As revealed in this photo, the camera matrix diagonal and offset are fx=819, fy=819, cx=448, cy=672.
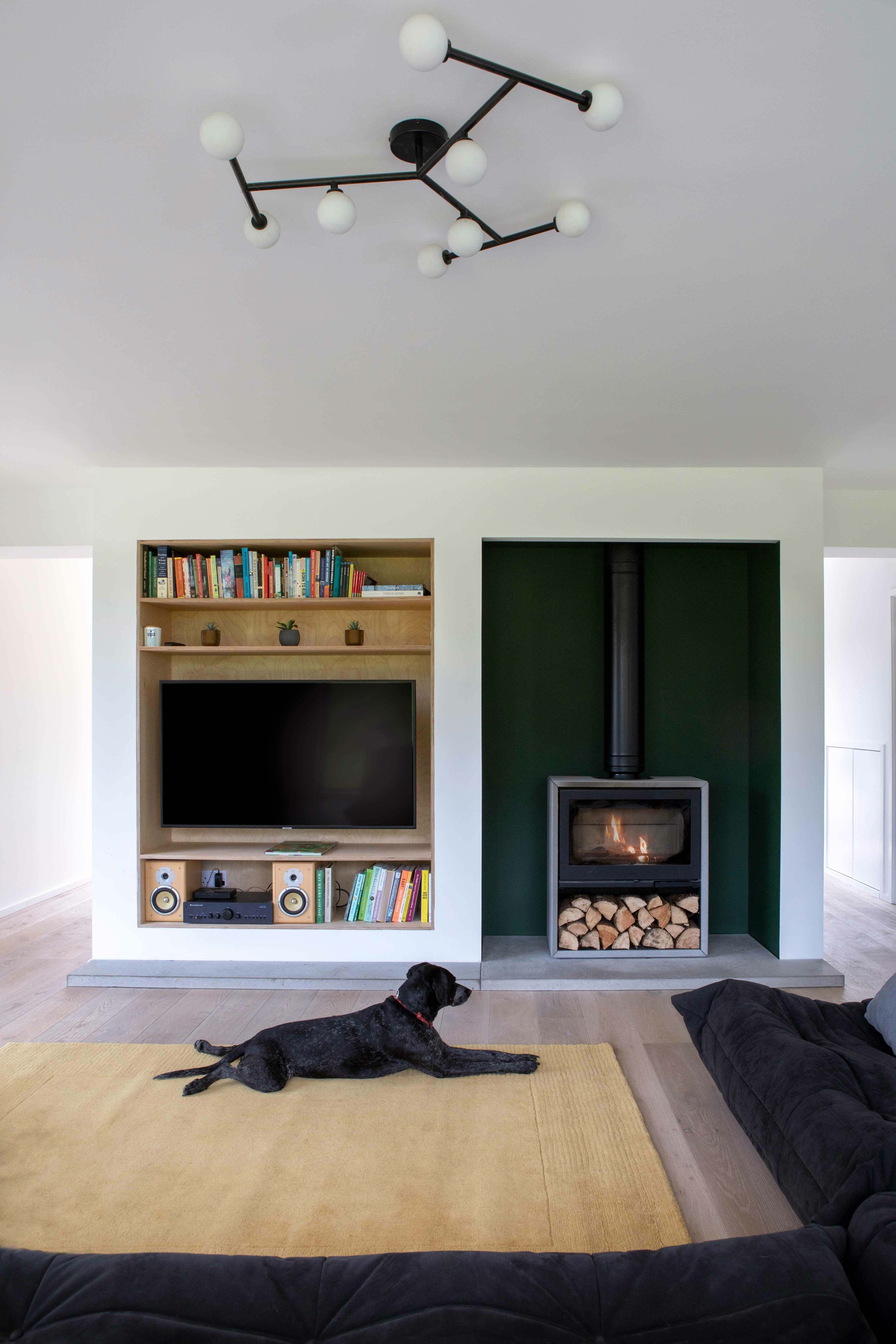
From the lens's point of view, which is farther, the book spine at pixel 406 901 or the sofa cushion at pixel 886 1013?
the book spine at pixel 406 901

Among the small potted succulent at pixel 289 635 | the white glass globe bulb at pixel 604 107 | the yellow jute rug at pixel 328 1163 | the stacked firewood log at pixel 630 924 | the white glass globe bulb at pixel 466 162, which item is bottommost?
the yellow jute rug at pixel 328 1163

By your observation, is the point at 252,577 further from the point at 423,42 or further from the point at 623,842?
the point at 423,42

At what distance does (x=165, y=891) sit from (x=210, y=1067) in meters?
1.50

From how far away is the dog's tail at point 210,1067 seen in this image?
2836 mm

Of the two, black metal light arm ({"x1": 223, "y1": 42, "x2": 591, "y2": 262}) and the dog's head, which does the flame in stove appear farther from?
black metal light arm ({"x1": 223, "y1": 42, "x2": 591, "y2": 262})

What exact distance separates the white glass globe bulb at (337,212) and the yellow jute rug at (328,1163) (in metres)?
2.27

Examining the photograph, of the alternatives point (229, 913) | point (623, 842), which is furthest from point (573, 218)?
point (229, 913)

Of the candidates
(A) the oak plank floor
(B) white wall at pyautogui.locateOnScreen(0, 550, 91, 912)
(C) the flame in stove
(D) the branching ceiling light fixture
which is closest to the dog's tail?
(A) the oak plank floor

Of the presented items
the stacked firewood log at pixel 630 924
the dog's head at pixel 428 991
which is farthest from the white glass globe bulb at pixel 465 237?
the stacked firewood log at pixel 630 924

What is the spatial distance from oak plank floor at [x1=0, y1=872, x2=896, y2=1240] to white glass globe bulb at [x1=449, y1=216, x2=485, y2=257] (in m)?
2.49

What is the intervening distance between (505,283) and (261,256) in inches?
26.8

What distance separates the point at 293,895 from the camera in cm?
417

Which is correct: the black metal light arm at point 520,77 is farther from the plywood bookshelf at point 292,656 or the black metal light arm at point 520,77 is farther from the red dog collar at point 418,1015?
the plywood bookshelf at point 292,656

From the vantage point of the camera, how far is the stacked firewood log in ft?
13.8
